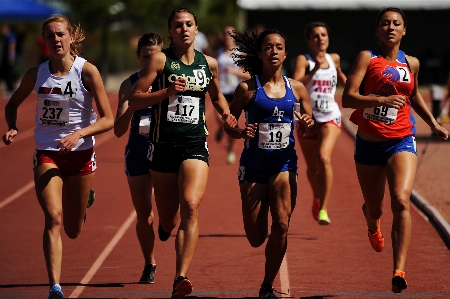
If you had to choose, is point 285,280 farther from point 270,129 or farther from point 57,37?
point 57,37

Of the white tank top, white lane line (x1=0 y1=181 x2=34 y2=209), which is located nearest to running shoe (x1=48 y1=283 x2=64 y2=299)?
the white tank top

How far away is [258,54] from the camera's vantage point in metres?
7.76

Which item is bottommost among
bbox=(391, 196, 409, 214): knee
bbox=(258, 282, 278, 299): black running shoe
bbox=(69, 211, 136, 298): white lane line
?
bbox=(69, 211, 136, 298): white lane line

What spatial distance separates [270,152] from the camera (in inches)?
296

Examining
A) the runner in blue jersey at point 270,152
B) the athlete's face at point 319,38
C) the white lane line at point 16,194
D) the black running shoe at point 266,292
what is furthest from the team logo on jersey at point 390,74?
the white lane line at point 16,194

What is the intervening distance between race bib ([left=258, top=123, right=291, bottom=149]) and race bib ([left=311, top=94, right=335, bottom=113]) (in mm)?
3567

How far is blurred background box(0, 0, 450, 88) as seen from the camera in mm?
Result: 38906

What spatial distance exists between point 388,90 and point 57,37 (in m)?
2.49

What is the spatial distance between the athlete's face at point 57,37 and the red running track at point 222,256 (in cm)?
195

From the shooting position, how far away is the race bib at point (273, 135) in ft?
24.6

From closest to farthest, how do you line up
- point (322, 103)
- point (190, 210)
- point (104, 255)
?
point (190, 210), point (104, 255), point (322, 103)

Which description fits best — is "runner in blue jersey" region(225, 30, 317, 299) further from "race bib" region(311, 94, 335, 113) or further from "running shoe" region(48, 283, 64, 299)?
"race bib" region(311, 94, 335, 113)

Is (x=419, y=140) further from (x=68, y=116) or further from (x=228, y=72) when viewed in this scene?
(x=68, y=116)

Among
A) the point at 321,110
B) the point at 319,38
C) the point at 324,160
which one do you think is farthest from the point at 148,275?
the point at 319,38
